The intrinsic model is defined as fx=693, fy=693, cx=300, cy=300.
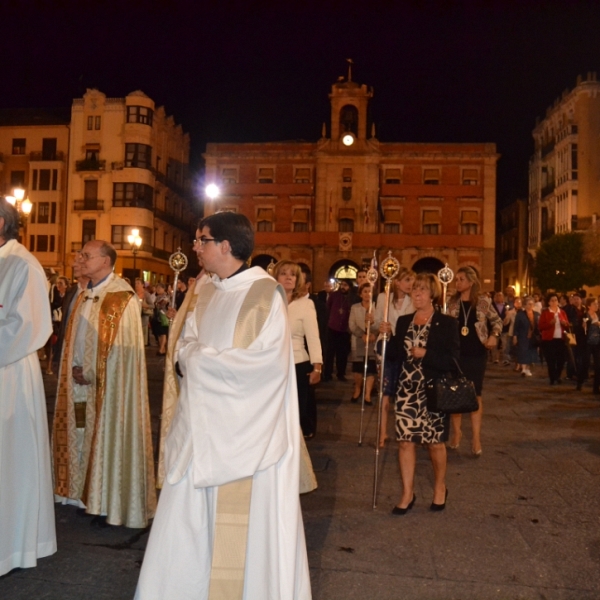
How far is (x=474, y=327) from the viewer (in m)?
7.55

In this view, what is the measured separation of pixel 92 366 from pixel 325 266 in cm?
4656

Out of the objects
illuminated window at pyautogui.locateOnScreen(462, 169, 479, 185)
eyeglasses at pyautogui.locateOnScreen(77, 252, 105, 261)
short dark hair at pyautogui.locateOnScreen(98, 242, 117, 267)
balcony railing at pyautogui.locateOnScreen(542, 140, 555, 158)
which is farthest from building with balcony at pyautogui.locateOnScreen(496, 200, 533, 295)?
eyeglasses at pyautogui.locateOnScreen(77, 252, 105, 261)

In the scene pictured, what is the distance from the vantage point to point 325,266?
51.7 metres

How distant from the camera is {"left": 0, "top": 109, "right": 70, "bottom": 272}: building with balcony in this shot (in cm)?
5075

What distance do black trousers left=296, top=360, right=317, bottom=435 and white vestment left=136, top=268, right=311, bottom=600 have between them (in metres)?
4.35

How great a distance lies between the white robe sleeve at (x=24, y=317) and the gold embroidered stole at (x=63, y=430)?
1436 millimetres

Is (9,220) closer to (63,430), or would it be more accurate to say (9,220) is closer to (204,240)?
(204,240)

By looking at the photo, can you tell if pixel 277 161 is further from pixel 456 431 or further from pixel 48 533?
pixel 48 533

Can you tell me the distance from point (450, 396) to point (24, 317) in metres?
3.17

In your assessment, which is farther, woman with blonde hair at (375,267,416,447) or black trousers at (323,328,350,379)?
black trousers at (323,328,350,379)

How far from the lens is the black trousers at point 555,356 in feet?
50.7

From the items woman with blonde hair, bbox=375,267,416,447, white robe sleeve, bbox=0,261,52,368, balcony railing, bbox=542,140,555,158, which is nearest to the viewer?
white robe sleeve, bbox=0,261,52,368

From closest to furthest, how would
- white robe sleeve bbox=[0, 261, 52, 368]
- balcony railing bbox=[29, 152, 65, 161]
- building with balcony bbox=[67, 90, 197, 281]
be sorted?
white robe sleeve bbox=[0, 261, 52, 368]
building with balcony bbox=[67, 90, 197, 281]
balcony railing bbox=[29, 152, 65, 161]

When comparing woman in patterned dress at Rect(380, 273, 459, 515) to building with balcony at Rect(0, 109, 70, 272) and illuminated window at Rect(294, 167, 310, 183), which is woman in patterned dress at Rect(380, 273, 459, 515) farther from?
building with balcony at Rect(0, 109, 70, 272)
